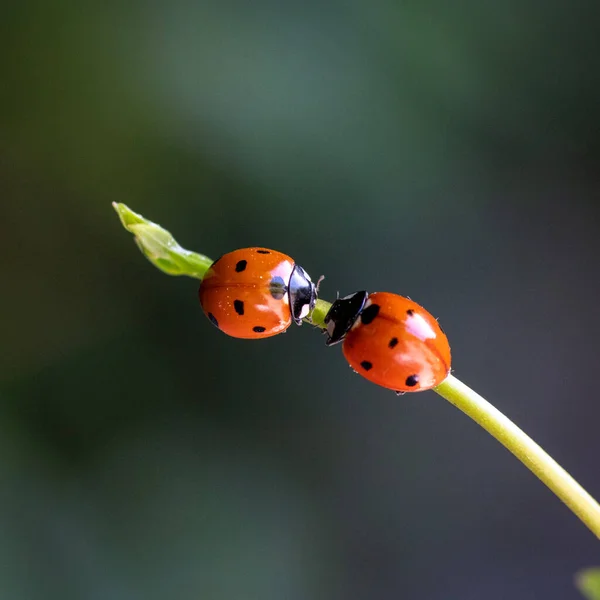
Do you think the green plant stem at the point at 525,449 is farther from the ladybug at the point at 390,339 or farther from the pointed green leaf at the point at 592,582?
the ladybug at the point at 390,339

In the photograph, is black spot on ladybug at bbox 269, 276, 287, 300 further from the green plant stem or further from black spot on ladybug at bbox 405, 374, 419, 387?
the green plant stem

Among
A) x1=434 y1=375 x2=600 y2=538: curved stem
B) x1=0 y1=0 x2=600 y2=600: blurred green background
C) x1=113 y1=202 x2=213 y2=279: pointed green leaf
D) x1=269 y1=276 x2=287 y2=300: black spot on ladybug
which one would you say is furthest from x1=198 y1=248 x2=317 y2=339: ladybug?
x1=0 y1=0 x2=600 y2=600: blurred green background

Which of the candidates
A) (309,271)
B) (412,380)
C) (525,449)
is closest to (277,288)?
(412,380)

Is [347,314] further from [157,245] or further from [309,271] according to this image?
[309,271]

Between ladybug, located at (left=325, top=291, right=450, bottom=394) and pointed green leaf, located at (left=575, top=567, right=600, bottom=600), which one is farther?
ladybug, located at (left=325, top=291, right=450, bottom=394)

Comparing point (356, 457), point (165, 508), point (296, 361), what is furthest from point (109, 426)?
Answer: point (356, 457)

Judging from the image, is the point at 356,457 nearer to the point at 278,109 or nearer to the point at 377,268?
the point at 377,268
